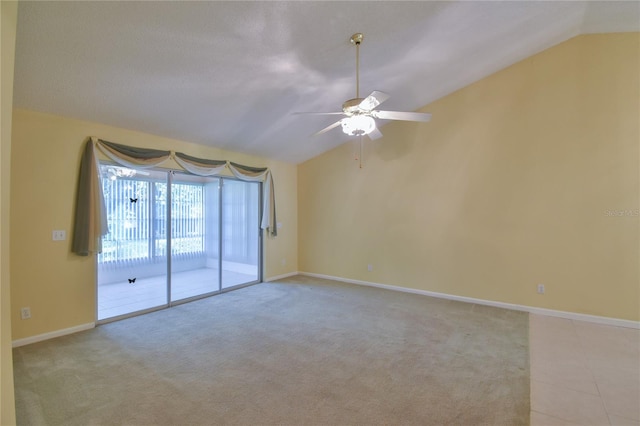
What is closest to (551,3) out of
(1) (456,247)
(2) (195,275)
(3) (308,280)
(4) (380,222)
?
(1) (456,247)

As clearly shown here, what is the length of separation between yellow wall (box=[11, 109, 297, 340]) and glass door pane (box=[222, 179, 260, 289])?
92.9 inches

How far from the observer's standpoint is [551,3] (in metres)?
3.14

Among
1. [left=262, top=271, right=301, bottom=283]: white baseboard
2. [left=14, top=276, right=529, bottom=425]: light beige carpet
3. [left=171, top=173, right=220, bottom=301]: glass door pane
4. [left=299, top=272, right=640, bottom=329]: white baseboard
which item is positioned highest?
[left=171, top=173, right=220, bottom=301]: glass door pane

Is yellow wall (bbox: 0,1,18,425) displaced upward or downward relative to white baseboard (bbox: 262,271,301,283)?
upward

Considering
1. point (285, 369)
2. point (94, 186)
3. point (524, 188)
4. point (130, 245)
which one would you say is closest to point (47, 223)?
point (94, 186)

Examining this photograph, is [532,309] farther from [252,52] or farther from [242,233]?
[242,233]

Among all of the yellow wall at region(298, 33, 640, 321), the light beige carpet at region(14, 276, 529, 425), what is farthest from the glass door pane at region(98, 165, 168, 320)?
the yellow wall at region(298, 33, 640, 321)

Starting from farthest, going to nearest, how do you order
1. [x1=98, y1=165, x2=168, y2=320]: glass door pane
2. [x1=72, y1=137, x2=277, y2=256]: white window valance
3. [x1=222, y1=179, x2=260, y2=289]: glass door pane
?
[x1=222, y1=179, x2=260, y2=289]: glass door pane
[x1=98, y1=165, x2=168, y2=320]: glass door pane
[x1=72, y1=137, x2=277, y2=256]: white window valance

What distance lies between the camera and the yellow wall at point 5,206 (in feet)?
5.12

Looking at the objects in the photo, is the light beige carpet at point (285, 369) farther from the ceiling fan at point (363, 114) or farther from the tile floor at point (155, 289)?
the ceiling fan at point (363, 114)

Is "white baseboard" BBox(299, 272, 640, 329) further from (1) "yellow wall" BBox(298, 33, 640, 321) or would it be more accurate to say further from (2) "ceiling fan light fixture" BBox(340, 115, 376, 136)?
(2) "ceiling fan light fixture" BBox(340, 115, 376, 136)

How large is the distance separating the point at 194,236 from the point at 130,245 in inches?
39.0

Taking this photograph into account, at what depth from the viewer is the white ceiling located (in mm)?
2393

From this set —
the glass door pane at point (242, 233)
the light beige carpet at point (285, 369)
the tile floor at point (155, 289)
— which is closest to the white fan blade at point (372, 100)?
the light beige carpet at point (285, 369)
